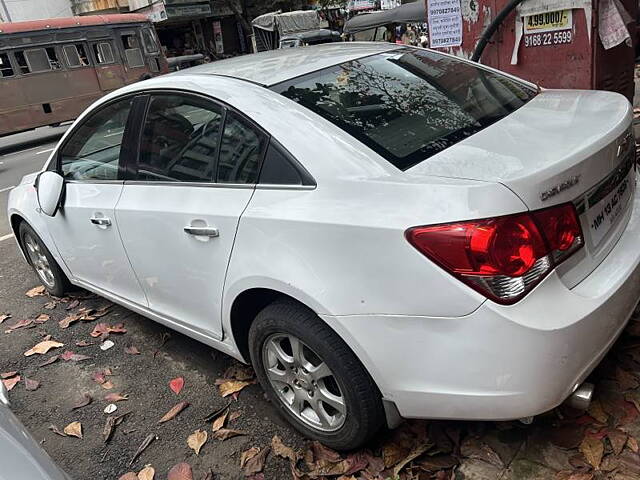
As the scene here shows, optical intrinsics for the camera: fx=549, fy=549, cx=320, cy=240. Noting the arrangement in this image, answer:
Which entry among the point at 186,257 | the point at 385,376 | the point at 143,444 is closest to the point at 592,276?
the point at 385,376

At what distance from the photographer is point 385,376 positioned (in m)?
1.97

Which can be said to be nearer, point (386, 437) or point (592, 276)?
point (592, 276)

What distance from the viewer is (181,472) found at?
8.11 ft

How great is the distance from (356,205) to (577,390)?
1004 millimetres

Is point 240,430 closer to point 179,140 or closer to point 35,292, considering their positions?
point 179,140

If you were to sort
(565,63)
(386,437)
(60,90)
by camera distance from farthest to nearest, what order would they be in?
(60,90), (565,63), (386,437)

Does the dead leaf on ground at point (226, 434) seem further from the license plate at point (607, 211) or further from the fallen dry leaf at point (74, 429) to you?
the license plate at point (607, 211)

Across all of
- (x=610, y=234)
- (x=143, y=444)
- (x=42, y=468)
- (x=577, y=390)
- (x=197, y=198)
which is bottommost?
(x=143, y=444)

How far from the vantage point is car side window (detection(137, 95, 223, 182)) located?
2525mm

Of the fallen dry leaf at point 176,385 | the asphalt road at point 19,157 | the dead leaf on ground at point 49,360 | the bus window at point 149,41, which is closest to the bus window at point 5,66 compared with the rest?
the asphalt road at point 19,157

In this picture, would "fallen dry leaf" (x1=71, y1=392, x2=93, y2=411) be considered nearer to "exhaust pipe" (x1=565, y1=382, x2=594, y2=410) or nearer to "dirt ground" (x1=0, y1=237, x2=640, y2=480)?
"dirt ground" (x1=0, y1=237, x2=640, y2=480)

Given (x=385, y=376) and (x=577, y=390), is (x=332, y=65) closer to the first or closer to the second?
(x=385, y=376)

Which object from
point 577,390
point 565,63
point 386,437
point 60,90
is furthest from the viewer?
point 60,90

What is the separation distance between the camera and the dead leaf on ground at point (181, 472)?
8.02ft
